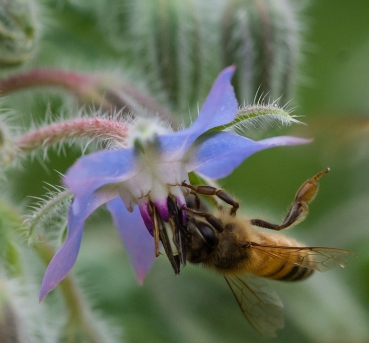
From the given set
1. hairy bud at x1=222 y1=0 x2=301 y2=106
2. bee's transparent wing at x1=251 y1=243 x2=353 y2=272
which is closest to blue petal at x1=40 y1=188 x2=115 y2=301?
bee's transparent wing at x1=251 y1=243 x2=353 y2=272

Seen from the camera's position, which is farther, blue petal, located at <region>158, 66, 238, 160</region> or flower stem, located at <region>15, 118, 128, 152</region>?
flower stem, located at <region>15, 118, 128, 152</region>

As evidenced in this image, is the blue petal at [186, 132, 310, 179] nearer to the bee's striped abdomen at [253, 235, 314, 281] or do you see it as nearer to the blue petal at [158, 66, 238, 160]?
the blue petal at [158, 66, 238, 160]

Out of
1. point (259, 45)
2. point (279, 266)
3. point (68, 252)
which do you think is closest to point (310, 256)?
point (279, 266)

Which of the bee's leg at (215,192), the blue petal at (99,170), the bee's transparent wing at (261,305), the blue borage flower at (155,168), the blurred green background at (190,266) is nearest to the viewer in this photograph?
the blue petal at (99,170)

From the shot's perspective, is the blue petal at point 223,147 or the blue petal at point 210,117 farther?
the blue petal at point 223,147

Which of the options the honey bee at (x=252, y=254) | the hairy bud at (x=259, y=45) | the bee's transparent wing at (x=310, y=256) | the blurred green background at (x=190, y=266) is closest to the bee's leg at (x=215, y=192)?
the honey bee at (x=252, y=254)

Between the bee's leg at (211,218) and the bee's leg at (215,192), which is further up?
the bee's leg at (215,192)

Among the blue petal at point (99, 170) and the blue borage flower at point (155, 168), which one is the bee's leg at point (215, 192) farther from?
the blue petal at point (99, 170)
